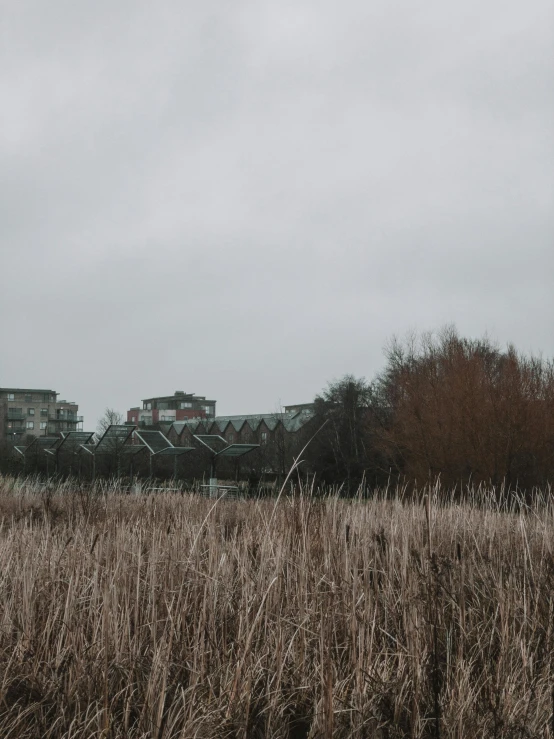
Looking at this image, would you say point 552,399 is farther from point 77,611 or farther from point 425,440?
point 77,611

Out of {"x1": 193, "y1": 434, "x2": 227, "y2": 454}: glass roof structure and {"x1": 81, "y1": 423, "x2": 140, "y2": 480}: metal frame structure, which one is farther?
{"x1": 193, "y1": 434, "x2": 227, "y2": 454}: glass roof structure

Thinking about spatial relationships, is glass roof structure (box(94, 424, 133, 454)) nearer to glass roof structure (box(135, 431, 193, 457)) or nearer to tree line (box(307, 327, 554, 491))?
glass roof structure (box(135, 431, 193, 457))

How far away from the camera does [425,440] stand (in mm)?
24297

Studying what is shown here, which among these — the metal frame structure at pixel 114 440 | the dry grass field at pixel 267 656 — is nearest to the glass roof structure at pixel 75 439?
the metal frame structure at pixel 114 440

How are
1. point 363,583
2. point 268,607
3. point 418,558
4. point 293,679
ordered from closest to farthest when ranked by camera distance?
point 293,679 → point 268,607 → point 363,583 → point 418,558

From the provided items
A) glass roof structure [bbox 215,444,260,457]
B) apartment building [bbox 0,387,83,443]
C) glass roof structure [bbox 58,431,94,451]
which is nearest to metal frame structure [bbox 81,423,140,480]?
glass roof structure [bbox 58,431,94,451]

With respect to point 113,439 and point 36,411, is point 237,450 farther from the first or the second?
point 36,411

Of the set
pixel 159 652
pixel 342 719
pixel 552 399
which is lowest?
pixel 342 719

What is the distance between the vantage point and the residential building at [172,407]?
111 metres

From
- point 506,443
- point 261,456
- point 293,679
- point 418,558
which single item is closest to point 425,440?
point 506,443

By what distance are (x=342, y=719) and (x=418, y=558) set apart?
82.5 inches

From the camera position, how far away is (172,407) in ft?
398

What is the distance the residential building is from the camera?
111062 mm

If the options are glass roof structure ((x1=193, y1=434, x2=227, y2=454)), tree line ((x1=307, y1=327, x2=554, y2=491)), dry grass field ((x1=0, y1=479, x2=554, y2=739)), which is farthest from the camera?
glass roof structure ((x1=193, y1=434, x2=227, y2=454))
